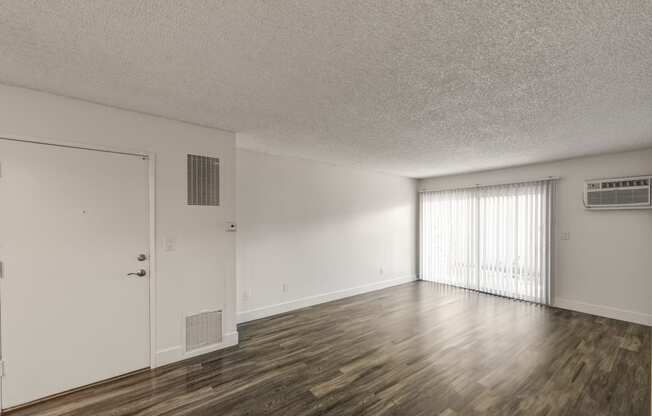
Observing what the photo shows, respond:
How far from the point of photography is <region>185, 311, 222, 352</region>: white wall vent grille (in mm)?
2971

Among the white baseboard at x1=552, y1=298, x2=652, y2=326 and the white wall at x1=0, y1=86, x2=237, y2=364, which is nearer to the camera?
the white wall at x1=0, y1=86, x2=237, y2=364

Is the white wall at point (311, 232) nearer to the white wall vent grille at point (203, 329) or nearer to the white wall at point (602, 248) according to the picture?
the white wall vent grille at point (203, 329)

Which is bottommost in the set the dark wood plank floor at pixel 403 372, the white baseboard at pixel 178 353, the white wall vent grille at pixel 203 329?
the dark wood plank floor at pixel 403 372

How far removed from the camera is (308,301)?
470 cm

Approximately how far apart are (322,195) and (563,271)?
4.27 metres

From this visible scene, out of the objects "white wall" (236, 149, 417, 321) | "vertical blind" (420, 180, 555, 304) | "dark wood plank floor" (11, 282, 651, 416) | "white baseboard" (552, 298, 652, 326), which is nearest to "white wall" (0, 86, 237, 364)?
"dark wood plank floor" (11, 282, 651, 416)

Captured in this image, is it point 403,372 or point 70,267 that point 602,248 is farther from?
point 70,267

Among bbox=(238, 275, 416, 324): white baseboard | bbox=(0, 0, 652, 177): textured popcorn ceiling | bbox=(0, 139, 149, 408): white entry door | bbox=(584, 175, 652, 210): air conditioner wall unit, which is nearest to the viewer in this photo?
bbox=(0, 0, 652, 177): textured popcorn ceiling

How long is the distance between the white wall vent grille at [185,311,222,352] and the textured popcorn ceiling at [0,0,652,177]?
2.15 m

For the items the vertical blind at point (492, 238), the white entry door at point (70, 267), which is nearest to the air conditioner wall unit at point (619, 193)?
the vertical blind at point (492, 238)

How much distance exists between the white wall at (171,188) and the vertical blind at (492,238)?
15.7 feet

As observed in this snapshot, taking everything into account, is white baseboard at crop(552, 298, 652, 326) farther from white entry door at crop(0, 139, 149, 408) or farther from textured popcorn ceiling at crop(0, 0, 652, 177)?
white entry door at crop(0, 139, 149, 408)

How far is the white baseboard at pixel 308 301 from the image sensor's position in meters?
4.07

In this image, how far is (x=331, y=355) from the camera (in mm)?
3006
